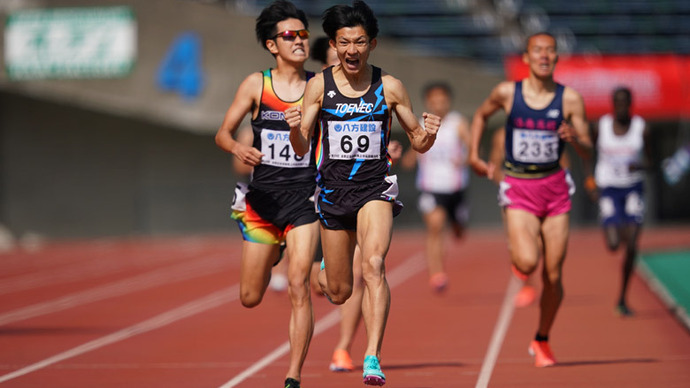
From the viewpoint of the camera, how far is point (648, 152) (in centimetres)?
1137

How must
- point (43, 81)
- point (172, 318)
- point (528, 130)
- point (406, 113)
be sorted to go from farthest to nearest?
point (43, 81)
point (172, 318)
point (528, 130)
point (406, 113)

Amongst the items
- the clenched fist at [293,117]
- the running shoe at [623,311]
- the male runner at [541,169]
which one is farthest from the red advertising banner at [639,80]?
the clenched fist at [293,117]

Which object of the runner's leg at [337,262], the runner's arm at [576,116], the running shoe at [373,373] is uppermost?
the runner's arm at [576,116]

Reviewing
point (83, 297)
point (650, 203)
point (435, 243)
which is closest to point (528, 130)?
point (435, 243)

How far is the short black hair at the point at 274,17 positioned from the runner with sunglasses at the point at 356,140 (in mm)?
770

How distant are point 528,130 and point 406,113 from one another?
1865mm

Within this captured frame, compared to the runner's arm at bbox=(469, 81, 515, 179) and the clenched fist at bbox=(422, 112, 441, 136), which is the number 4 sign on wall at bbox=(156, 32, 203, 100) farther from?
the clenched fist at bbox=(422, 112, 441, 136)

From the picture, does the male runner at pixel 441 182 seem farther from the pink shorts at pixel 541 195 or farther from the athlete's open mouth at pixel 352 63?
the athlete's open mouth at pixel 352 63

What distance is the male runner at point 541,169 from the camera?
793 cm

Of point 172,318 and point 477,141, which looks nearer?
point 477,141

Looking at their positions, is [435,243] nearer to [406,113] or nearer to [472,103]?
[406,113]

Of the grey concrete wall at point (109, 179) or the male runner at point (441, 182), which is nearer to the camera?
the male runner at point (441, 182)

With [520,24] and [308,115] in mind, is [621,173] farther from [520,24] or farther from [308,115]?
[520,24]

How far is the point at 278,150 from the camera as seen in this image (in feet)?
24.0
